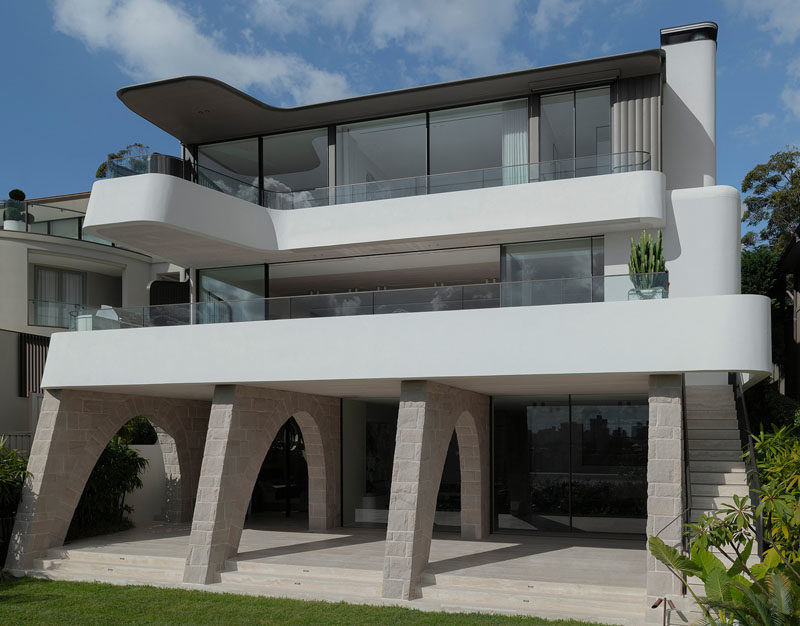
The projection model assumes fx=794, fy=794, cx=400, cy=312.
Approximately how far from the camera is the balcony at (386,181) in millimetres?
17734

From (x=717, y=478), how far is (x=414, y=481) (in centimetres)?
568

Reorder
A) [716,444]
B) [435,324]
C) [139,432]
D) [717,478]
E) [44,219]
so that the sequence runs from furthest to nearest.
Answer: [44,219] → [139,432] → [716,444] → [435,324] → [717,478]

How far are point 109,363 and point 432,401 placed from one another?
723 centimetres

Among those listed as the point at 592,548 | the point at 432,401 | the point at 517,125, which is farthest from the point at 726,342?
the point at 517,125

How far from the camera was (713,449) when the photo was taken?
15.7 m

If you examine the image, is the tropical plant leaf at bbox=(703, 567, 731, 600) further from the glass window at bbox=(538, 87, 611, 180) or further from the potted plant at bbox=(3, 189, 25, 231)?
the potted plant at bbox=(3, 189, 25, 231)

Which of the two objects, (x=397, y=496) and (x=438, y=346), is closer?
(x=397, y=496)

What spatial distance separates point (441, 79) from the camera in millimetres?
19375

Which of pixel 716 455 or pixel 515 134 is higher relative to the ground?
pixel 515 134

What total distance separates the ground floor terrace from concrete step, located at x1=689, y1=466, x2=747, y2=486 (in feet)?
5.92

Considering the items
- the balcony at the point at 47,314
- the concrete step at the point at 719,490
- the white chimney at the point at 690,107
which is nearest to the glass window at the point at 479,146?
the white chimney at the point at 690,107

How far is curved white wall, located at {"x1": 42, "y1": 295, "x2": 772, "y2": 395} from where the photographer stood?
1334 centimetres

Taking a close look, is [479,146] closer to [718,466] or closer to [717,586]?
[718,466]

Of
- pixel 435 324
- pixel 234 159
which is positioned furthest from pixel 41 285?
pixel 435 324
